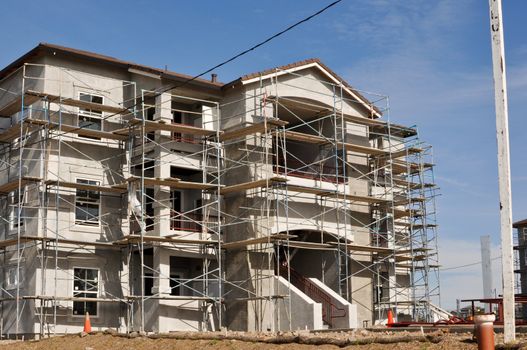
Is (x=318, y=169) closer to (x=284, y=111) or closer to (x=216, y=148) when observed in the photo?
(x=284, y=111)

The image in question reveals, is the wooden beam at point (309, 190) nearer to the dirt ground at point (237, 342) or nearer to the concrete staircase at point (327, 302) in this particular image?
the concrete staircase at point (327, 302)

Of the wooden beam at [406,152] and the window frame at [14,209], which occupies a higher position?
the wooden beam at [406,152]

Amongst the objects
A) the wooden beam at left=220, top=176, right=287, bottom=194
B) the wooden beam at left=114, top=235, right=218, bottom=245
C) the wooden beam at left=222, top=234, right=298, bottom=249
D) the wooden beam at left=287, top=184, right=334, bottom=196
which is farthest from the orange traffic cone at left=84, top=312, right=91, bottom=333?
the wooden beam at left=287, top=184, right=334, bottom=196

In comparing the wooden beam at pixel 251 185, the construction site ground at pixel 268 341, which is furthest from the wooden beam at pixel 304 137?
the construction site ground at pixel 268 341

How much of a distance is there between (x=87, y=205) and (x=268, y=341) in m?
15.5

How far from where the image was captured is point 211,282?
34344 mm

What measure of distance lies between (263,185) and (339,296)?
5.73m

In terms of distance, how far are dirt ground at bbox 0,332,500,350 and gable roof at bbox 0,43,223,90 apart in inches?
455

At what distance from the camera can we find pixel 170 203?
3409 cm

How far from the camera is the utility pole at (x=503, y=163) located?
1492 centimetres

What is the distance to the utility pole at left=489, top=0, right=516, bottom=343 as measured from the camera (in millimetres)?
14922

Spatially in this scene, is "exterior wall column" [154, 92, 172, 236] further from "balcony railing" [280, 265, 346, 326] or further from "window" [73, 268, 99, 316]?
"balcony railing" [280, 265, 346, 326]

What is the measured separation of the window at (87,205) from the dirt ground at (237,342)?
6074 mm

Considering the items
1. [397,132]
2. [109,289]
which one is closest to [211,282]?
[109,289]
